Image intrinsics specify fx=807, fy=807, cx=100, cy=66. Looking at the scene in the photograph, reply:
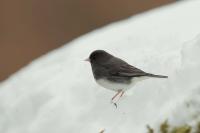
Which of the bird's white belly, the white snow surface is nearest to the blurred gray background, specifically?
the white snow surface

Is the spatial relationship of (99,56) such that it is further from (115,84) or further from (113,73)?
(115,84)

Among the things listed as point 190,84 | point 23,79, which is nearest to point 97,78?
point 23,79

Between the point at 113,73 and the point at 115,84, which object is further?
the point at 113,73

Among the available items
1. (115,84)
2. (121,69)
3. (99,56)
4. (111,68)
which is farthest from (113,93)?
(99,56)

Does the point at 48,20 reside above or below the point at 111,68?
below

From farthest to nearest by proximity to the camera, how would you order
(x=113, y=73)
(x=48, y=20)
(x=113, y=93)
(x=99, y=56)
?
(x=48, y=20) → (x=99, y=56) → (x=113, y=73) → (x=113, y=93)

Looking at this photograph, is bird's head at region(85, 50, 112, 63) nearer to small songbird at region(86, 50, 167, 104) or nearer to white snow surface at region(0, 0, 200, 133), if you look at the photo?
small songbird at region(86, 50, 167, 104)
